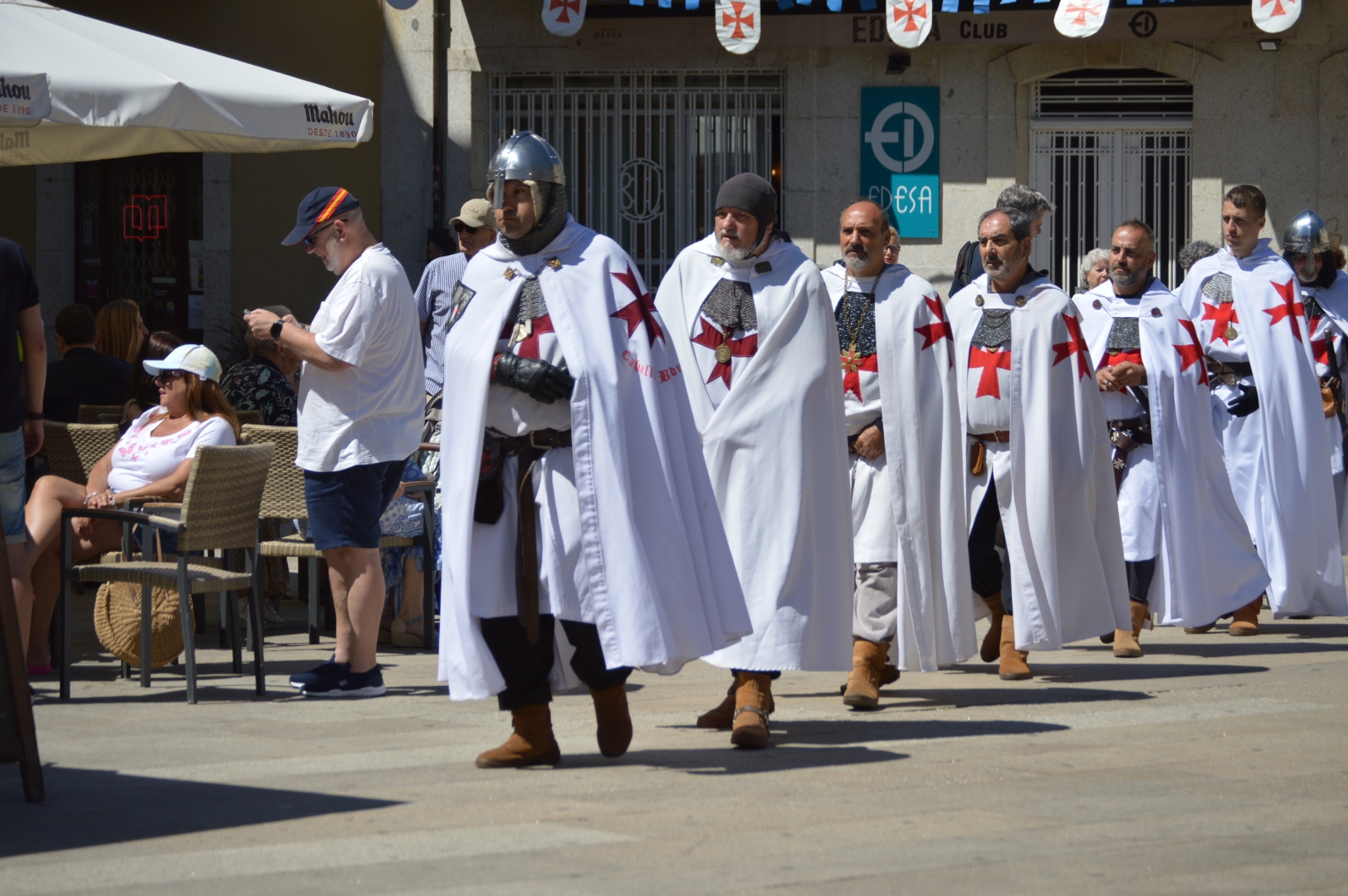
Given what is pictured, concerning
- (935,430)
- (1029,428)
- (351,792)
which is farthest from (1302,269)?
(351,792)

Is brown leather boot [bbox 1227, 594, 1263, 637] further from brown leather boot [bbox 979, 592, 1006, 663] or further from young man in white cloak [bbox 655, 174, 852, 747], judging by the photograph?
young man in white cloak [bbox 655, 174, 852, 747]

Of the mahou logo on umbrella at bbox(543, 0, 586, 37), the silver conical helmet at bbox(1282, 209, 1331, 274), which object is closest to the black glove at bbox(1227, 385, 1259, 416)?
the silver conical helmet at bbox(1282, 209, 1331, 274)

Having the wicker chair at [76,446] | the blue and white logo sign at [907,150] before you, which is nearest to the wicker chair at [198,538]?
the wicker chair at [76,446]

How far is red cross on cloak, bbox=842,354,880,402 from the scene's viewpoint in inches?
314

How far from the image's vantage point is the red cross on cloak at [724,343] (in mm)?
7219

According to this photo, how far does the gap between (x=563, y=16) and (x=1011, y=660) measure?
8.94 meters

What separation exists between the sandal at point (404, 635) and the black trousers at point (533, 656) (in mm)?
3757

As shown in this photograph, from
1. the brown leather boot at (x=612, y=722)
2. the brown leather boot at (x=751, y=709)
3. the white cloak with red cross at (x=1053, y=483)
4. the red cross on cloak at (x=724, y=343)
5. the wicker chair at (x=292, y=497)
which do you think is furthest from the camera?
the wicker chair at (x=292, y=497)

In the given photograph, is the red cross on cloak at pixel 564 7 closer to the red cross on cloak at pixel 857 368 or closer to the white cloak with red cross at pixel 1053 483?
the white cloak with red cross at pixel 1053 483

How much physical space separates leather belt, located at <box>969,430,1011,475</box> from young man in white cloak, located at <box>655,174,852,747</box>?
1.78 metres

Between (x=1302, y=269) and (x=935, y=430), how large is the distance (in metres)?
4.87

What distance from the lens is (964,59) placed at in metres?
16.8

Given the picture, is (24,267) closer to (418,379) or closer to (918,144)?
(418,379)

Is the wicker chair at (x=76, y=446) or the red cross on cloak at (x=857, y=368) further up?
the red cross on cloak at (x=857, y=368)
